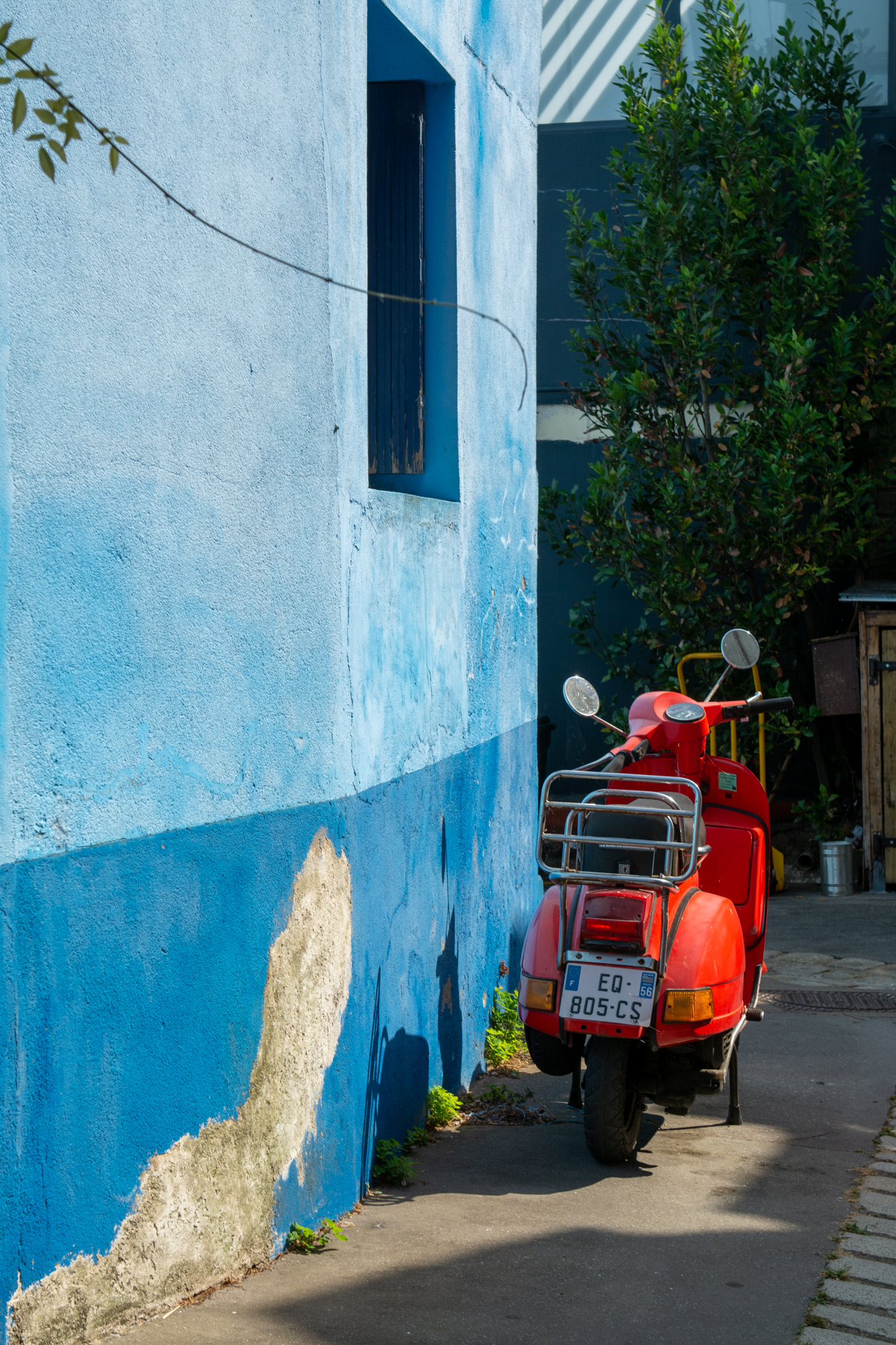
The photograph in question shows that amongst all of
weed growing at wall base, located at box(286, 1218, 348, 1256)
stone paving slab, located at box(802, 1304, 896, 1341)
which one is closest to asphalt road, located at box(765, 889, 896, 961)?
stone paving slab, located at box(802, 1304, 896, 1341)

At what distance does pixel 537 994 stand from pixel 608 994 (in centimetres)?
31

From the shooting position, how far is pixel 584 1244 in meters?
4.32

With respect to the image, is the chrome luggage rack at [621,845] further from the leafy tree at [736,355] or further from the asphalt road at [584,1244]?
the leafy tree at [736,355]

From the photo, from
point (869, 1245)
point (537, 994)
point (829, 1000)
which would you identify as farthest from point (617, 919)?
point (829, 1000)

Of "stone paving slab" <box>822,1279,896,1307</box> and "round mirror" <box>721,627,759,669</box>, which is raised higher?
"round mirror" <box>721,627,759,669</box>

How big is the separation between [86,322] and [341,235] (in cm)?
164

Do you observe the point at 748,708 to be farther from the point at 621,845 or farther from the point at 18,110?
the point at 18,110

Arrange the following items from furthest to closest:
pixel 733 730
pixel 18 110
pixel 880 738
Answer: pixel 880 738 → pixel 733 730 → pixel 18 110

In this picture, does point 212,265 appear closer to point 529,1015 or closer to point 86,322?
point 86,322

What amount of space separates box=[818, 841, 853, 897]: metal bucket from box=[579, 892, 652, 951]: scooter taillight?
6635 mm

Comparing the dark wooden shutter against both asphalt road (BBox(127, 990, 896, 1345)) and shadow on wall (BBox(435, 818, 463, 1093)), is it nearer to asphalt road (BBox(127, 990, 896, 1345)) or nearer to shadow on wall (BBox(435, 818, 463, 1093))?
shadow on wall (BBox(435, 818, 463, 1093))

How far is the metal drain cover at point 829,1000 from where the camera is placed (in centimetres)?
774

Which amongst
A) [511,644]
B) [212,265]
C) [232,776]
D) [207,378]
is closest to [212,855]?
[232,776]

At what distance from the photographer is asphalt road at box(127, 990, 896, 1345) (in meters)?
3.70
